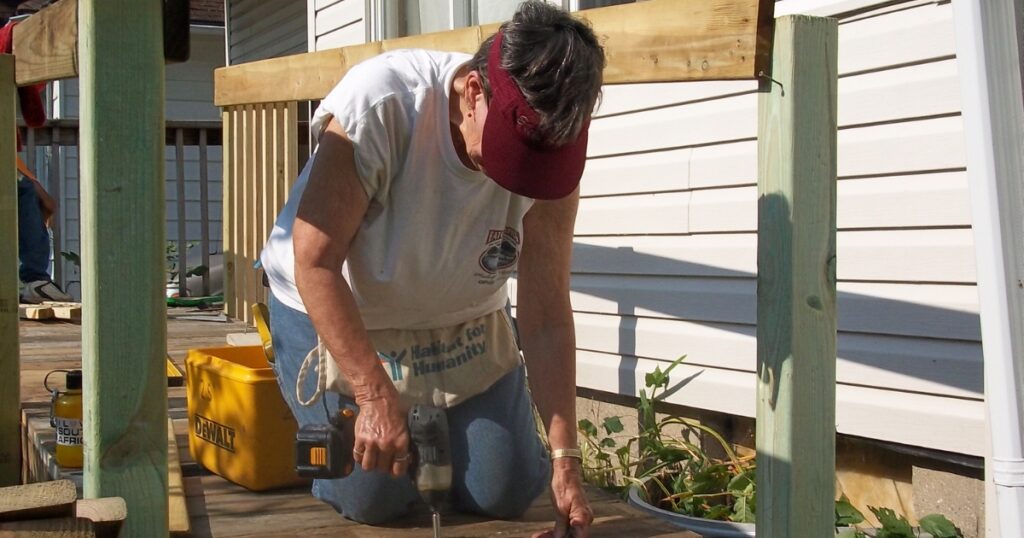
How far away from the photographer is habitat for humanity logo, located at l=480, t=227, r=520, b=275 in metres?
2.96

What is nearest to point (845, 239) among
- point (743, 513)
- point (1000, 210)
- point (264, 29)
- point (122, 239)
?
point (743, 513)

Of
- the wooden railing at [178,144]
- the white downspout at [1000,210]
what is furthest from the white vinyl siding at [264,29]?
the white downspout at [1000,210]

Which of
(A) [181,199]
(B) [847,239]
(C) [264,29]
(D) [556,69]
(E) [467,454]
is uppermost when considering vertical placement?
(C) [264,29]

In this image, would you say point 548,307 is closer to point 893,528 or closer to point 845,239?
point 893,528

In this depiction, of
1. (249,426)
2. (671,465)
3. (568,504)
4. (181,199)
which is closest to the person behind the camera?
(568,504)

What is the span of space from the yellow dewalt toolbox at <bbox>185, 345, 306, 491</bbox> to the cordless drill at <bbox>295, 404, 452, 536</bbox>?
71 centimetres

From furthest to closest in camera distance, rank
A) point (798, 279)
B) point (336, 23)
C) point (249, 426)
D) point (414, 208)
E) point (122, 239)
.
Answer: point (336, 23) → point (249, 426) → point (414, 208) → point (798, 279) → point (122, 239)

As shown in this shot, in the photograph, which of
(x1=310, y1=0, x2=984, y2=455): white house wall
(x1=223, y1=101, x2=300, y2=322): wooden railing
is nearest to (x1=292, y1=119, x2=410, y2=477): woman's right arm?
(x1=310, y1=0, x2=984, y2=455): white house wall

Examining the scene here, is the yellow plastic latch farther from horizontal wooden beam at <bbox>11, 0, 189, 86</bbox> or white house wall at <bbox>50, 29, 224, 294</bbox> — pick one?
white house wall at <bbox>50, 29, 224, 294</bbox>

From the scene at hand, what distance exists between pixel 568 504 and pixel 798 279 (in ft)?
2.77

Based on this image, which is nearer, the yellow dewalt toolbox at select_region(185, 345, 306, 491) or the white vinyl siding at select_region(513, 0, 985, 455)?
the yellow dewalt toolbox at select_region(185, 345, 306, 491)

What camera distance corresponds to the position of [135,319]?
6.22 ft

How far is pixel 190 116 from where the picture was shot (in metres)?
15.9

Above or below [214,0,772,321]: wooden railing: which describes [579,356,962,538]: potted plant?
below
